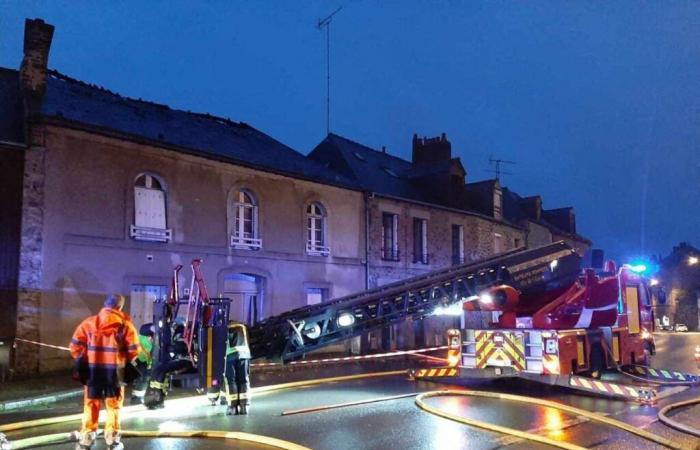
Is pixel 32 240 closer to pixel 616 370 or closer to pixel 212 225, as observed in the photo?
pixel 212 225

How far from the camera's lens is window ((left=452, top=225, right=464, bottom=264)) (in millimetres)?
26750

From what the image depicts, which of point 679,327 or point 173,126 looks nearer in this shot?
point 173,126

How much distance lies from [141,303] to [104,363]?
9.48 meters

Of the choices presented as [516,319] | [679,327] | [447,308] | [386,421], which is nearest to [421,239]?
[447,308]

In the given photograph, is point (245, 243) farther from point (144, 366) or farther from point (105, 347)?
point (105, 347)

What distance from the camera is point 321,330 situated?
37.6 feet

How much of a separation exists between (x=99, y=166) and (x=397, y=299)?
27.3 feet

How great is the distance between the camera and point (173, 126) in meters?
18.8

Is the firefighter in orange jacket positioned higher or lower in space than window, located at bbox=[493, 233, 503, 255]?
lower

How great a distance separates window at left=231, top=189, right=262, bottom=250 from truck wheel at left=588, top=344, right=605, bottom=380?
33.5ft

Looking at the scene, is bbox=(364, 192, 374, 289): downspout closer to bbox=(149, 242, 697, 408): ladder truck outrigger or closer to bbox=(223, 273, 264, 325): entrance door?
bbox=(223, 273, 264, 325): entrance door

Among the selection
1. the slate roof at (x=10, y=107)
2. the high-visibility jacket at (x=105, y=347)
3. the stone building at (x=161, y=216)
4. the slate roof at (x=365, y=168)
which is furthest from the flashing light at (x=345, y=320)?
the slate roof at (x=365, y=168)

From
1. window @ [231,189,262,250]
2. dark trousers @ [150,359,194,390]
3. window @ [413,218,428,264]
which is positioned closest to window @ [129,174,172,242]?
window @ [231,189,262,250]

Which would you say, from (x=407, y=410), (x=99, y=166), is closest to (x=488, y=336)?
(x=407, y=410)
